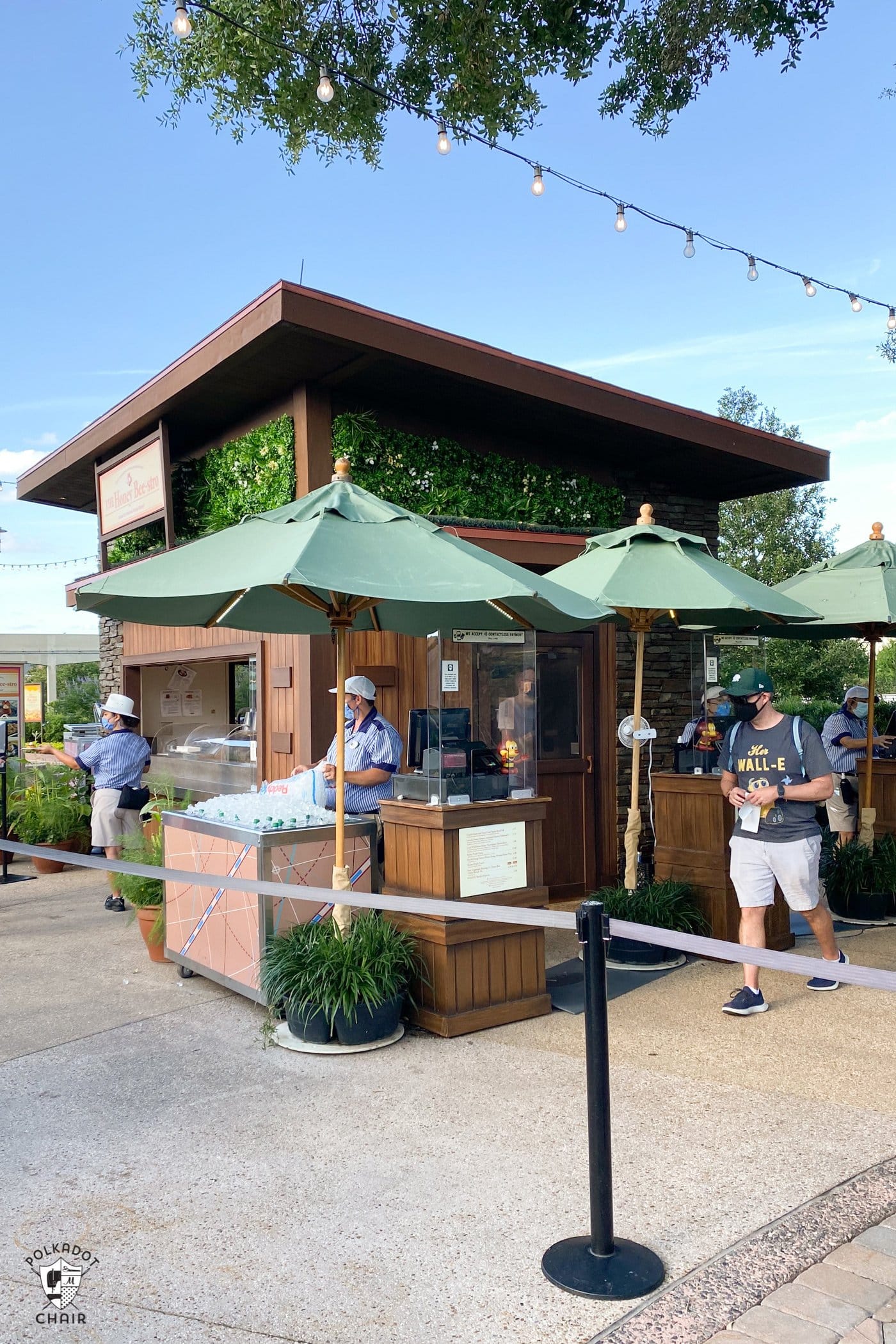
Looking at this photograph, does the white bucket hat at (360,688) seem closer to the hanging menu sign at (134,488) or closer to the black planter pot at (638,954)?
the black planter pot at (638,954)

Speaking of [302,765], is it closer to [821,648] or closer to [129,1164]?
[129,1164]

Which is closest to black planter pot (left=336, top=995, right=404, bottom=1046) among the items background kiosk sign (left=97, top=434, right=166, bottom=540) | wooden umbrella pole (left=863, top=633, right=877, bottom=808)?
wooden umbrella pole (left=863, top=633, right=877, bottom=808)

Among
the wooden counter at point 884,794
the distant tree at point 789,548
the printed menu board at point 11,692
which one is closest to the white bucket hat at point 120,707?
the printed menu board at point 11,692

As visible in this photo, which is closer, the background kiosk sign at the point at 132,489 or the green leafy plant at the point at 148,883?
the green leafy plant at the point at 148,883

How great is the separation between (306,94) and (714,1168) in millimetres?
9445

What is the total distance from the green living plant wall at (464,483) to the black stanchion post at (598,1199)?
569 cm

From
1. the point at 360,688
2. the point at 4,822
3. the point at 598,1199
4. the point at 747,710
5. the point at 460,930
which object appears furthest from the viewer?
the point at 4,822

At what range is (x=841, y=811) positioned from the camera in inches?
424

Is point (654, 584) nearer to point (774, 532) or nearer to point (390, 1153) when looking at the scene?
point (390, 1153)

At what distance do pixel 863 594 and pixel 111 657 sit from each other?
783 cm

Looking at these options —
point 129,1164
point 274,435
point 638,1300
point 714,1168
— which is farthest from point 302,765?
point 638,1300

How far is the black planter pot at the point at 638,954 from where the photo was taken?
6.51m

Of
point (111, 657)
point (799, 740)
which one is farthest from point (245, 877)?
point (111, 657)

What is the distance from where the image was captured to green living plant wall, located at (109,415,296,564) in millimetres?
8062
